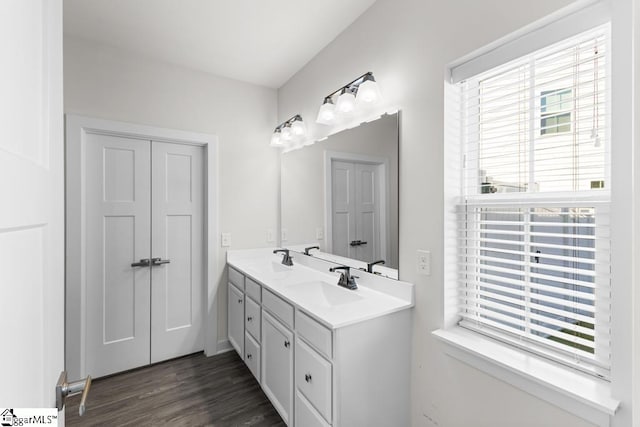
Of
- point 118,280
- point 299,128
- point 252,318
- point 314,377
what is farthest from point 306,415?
point 299,128

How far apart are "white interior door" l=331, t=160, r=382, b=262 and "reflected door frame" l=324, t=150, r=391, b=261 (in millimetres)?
23

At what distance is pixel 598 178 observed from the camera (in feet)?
3.35

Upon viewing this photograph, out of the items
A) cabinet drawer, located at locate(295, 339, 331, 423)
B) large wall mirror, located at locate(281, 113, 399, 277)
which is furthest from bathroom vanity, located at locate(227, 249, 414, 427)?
large wall mirror, located at locate(281, 113, 399, 277)

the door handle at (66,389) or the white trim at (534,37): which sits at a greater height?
the white trim at (534,37)

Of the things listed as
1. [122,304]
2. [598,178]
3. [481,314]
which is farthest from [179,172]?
[598,178]

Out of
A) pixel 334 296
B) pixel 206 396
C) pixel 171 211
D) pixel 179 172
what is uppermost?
pixel 179 172

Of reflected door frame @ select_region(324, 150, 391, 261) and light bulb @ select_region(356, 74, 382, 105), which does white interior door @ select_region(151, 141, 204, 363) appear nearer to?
reflected door frame @ select_region(324, 150, 391, 261)

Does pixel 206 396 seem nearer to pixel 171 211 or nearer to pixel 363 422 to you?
pixel 363 422

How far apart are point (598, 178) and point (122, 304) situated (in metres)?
3.17

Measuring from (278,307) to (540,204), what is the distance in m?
1.44

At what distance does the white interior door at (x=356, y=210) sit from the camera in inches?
73.7

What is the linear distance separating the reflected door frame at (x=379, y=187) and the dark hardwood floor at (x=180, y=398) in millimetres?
1229

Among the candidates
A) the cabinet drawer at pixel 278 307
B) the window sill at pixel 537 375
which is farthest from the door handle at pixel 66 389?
the window sill at pixel 537 375

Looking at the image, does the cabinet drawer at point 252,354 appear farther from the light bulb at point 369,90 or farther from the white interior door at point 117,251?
the light bulb at point 369,90
